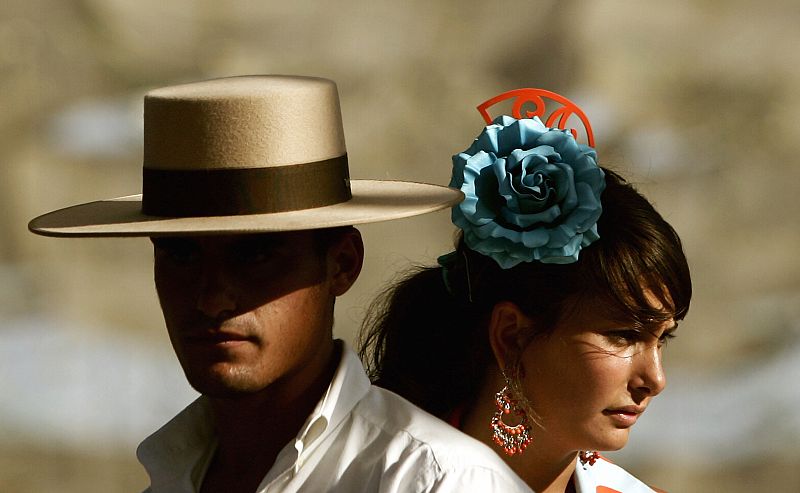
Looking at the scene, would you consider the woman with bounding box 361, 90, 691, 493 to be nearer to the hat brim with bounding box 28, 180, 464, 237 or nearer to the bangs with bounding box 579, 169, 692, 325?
the bangs with bounding box 579, 169, 692, 325

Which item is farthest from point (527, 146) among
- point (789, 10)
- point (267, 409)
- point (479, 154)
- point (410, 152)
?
point (789, 10)

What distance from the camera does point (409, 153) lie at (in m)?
3.14

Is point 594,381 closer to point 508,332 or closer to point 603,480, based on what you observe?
point 508,332

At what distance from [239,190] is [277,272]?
0.11m

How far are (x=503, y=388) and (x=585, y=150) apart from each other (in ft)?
1.37

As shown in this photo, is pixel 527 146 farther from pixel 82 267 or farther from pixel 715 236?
pixel 82 267

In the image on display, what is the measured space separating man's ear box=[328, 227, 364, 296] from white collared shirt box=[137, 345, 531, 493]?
9 cm

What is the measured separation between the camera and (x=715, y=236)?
3.17 metres

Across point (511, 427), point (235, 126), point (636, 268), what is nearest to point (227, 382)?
point (235, 126)

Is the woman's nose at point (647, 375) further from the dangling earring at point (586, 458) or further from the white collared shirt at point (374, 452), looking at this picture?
the white collared shirt at point (374, 452)

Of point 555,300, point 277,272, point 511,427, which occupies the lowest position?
point 511,427

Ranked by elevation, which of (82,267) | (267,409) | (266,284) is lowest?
(82,267)

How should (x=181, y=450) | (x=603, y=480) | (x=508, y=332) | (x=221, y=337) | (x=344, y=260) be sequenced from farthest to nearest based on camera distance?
(x=603, y=480) → (x=508, y=332) → (x=181, y=450) → (x=344, y=260) → (x=221, y=337)

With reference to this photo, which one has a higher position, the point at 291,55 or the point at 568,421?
the point at 291,55
